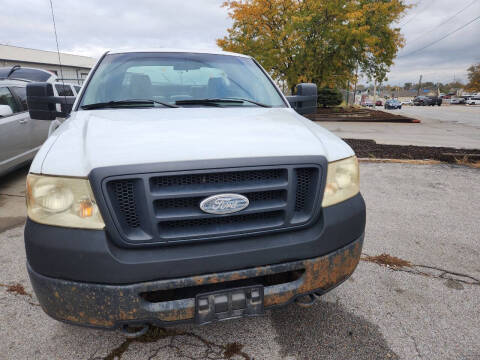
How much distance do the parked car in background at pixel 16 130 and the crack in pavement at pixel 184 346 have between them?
13.5 feet

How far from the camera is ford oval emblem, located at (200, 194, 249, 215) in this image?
5.07 feet

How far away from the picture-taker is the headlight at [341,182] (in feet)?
5.83

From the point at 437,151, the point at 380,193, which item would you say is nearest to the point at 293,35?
the point at 437,151

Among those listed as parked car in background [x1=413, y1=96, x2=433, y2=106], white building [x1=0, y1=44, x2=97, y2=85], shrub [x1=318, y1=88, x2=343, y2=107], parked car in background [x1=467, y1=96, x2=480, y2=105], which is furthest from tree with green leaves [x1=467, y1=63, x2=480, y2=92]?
white building [x1=0, y1=44, x2=97, y2=85]

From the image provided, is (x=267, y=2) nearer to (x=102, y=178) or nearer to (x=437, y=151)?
(x=437, y=151)

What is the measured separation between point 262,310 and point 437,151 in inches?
292

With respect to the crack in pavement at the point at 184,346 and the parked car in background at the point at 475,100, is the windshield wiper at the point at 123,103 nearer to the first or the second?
the crack in pavement at the point at 184,346

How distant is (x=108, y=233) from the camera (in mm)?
1488

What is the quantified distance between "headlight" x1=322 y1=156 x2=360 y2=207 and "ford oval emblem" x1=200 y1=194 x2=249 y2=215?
472mm

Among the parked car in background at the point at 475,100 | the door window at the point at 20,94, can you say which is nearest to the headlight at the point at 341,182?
the door window at the point at 20,94

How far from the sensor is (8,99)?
5.13 meters

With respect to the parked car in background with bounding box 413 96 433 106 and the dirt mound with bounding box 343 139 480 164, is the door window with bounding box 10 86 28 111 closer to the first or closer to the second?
the dirt mound with bounding box 343 139 480 164

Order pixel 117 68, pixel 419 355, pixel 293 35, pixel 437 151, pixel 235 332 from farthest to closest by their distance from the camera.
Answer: pixel 293 35 < pixel 437 151 < pixel 117 68 < pixel 235 332 < pixel 419 355

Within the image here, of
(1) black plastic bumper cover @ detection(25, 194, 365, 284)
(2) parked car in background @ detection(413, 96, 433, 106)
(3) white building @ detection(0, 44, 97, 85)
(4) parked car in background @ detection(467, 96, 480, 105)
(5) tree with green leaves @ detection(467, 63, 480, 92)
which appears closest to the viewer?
(1) black plastic bumper cover @ detection(25, 194, 365, 284)
